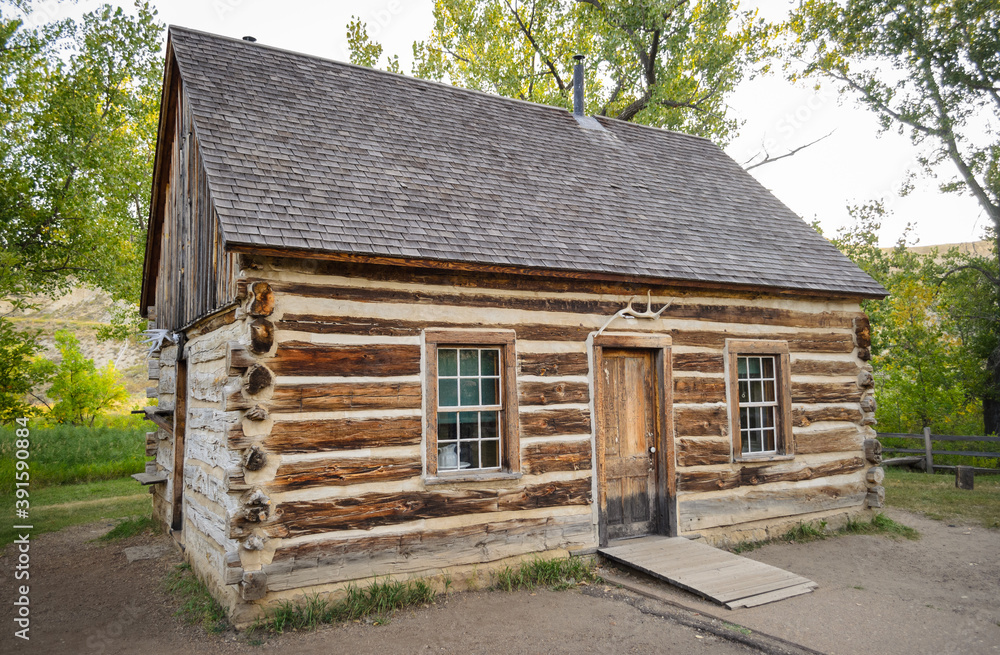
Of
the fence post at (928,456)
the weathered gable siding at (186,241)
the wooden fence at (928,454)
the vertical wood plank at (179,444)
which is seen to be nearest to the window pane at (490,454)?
the weathered gable siding at (186,241)

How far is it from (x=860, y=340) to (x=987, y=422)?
367 inches

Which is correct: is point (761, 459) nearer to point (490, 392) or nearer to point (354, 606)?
point (490, 392)

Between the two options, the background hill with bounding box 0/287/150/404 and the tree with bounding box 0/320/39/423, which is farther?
the background hill with bounding box 0/287/150/404

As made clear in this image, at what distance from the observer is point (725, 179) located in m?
11.4

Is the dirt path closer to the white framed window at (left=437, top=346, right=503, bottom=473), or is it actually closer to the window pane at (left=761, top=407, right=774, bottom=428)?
the window pane at (left=761, top=407, right=774, bottom=428)

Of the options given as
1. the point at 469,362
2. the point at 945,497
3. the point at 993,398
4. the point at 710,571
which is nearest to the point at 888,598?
the point at 710,571

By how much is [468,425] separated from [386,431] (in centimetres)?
99

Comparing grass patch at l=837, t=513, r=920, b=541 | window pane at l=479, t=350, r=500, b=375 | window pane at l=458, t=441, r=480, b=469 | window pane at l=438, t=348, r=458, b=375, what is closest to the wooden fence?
grass patch at l=837, t=513, r=920, b=541

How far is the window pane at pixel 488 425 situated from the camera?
6828 millimetres

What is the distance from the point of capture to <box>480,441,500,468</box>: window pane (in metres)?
6.82

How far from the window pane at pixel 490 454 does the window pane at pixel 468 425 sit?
0.17m

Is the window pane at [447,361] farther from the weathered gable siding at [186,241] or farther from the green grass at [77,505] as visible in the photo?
the green grass at [77,505]

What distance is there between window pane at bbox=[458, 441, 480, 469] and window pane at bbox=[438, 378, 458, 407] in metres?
0.46

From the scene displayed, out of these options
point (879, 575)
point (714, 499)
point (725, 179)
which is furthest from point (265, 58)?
point (879, 575)
